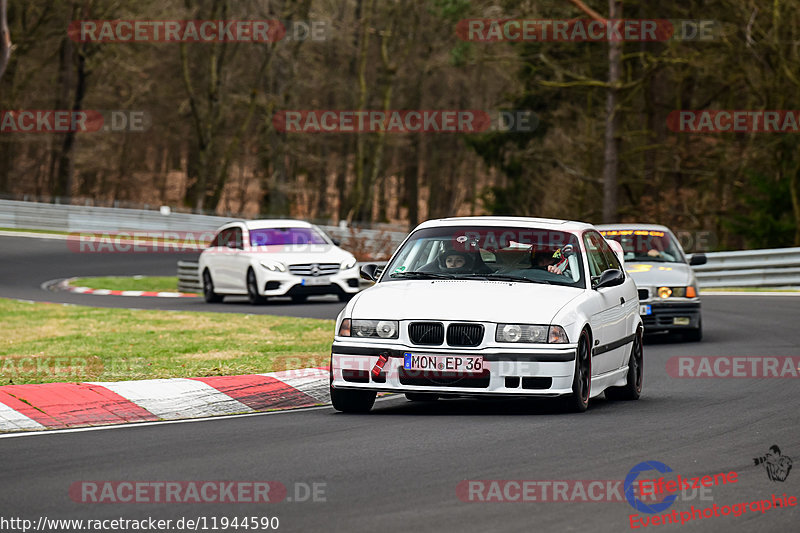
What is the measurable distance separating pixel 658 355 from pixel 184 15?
147 feet

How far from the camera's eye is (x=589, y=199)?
4709 cm

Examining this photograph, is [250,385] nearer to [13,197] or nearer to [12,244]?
[12,244]

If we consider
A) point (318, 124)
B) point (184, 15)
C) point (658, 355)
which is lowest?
point (658, 355)

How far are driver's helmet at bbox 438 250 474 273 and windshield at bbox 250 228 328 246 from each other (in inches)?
542

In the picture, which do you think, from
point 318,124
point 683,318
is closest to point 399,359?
point 683,318

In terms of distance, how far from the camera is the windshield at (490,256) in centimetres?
→ 1029

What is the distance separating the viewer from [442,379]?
30.5ft

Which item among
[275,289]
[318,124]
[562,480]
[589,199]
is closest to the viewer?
[562,480]

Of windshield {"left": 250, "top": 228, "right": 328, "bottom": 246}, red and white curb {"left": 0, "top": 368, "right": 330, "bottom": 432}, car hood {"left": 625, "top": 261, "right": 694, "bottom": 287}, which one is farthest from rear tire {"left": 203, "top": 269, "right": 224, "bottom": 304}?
red and white curb {"left": 0, "top": 368, "right": 330, "bottom": 432}

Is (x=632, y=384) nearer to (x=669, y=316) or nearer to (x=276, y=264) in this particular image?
(x=669, y=316)

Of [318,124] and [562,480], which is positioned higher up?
[318,124]

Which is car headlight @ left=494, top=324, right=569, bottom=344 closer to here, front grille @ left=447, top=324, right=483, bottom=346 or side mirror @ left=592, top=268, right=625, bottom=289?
front grille @ left=447, top=324, right=483, bottom=346

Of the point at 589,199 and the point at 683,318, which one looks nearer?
the point at 683,318

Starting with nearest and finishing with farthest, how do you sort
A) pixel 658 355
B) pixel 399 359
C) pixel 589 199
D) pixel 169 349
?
pixel 399 359, pixel 169 349, pixel 658 355, pixel 589 199
